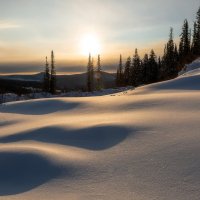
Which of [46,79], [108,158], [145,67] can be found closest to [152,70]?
[145,67]

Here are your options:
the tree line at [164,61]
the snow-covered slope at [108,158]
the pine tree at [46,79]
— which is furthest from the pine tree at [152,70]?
the snow-covered slope at [108,158]

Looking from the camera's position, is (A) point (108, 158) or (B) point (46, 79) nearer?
(A) point (108, 158)

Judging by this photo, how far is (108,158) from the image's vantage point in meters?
4.07

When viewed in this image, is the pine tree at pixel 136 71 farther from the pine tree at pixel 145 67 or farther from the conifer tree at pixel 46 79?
the conifer tree at pixel 46 79

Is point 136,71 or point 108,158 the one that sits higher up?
point 136,71

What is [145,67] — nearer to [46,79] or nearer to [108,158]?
[46,79]

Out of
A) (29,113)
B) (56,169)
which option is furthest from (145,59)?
(56,169)

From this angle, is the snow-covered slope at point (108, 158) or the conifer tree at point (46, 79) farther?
the conifer tree at point (46, 79)

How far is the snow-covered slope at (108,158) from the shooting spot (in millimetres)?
3229

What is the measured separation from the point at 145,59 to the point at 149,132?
198 feet

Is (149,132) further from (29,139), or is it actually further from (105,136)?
(29,139)

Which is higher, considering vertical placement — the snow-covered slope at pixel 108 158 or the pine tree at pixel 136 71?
the pine tree at pixel 136 71

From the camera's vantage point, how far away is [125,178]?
347 cm

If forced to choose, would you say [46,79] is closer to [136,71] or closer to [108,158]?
[136,71]
